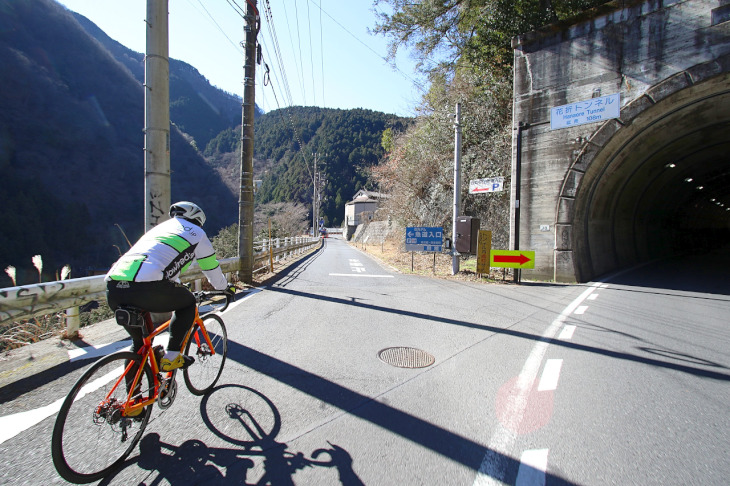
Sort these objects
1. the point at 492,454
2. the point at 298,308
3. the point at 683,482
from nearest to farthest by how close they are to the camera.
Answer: the point at 683,482
the point at 492,454
the point at 298,308

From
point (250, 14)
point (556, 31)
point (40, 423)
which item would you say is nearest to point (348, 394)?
point (40, 423)

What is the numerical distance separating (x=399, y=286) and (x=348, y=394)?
712 cm

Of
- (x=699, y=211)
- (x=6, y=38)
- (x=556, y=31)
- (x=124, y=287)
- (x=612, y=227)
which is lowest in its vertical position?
(x=124, y=287)

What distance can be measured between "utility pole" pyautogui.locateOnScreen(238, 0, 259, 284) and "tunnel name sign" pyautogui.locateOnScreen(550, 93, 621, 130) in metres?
9.79

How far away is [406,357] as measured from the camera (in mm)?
4441

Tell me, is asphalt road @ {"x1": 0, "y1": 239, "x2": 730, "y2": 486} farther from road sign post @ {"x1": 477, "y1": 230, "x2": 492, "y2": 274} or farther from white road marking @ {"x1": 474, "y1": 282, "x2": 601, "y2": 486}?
road sign post @ {"x1": 477, "y1": 230, "x2": 492, "y2": 274}

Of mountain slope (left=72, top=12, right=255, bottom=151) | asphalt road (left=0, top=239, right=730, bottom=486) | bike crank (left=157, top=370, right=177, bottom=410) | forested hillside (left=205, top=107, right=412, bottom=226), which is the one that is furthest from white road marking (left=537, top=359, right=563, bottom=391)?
mountain slope (left=72, top=12, right=255, bottom=151)

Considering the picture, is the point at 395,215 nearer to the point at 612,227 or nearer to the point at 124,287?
the point at 612,227

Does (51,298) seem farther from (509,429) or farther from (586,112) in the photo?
(586,112)

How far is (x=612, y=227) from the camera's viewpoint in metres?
15.4

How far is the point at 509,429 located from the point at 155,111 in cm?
658

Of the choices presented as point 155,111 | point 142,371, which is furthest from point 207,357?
point 155,111

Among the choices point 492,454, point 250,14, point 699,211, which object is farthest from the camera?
point 699,211

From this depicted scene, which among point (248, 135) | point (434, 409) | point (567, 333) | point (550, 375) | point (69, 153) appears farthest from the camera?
point (69, 153)
